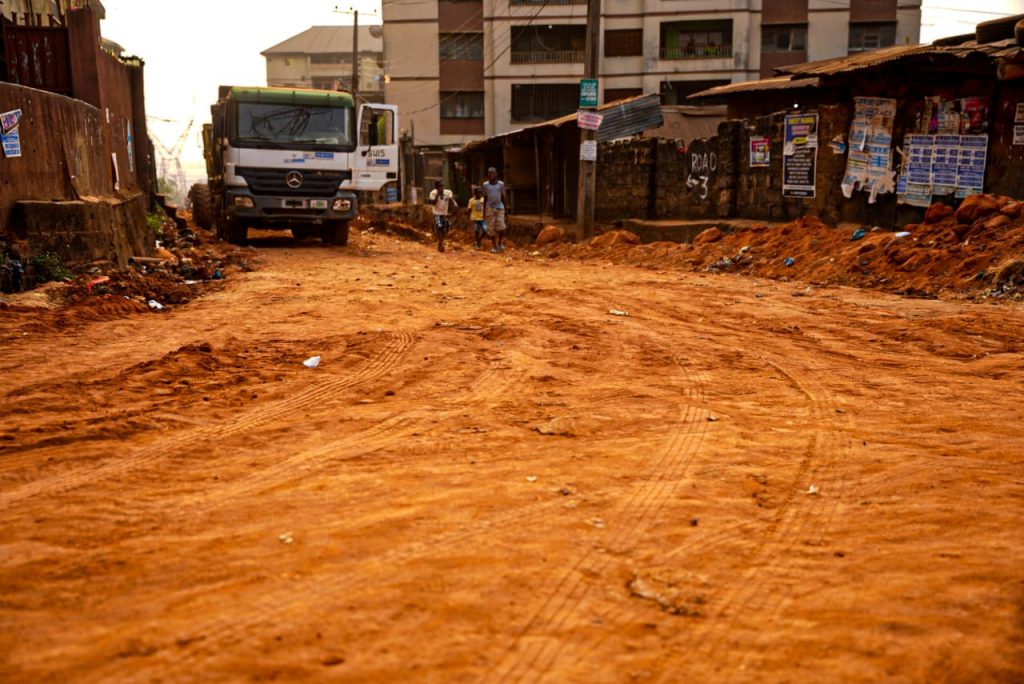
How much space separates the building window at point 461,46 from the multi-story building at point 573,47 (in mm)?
50

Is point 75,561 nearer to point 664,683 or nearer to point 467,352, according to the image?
point 664,683

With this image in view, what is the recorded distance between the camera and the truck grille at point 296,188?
1748 cm

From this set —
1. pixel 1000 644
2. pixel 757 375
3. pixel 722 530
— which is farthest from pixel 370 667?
pixel 757 375

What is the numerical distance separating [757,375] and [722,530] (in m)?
3.11

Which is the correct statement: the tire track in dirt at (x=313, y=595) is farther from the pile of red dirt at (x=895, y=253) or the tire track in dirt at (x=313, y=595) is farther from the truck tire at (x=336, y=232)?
the truck tire at (x=336, y=232)

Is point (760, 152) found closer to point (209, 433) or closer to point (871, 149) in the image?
point (871, 149)

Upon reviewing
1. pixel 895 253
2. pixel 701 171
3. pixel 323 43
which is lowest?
pixel 895 253

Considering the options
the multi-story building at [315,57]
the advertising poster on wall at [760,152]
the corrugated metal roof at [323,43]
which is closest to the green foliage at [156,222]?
the advertising poster on wall at [760,152]

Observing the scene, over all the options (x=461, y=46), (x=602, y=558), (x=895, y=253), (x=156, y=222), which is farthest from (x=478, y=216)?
(x=461, y=46)

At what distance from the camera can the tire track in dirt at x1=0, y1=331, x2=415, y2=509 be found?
4098 mm

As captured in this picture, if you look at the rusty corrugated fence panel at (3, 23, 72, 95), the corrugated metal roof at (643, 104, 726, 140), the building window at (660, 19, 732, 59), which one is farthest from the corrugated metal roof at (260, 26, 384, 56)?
the rusty corrugated fence panel at (3, 23, 72, 95)

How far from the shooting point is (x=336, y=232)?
19844 mm

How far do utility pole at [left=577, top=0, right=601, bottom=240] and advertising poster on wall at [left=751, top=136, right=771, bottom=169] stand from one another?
3.22 m

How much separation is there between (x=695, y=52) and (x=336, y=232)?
28.2 meters
